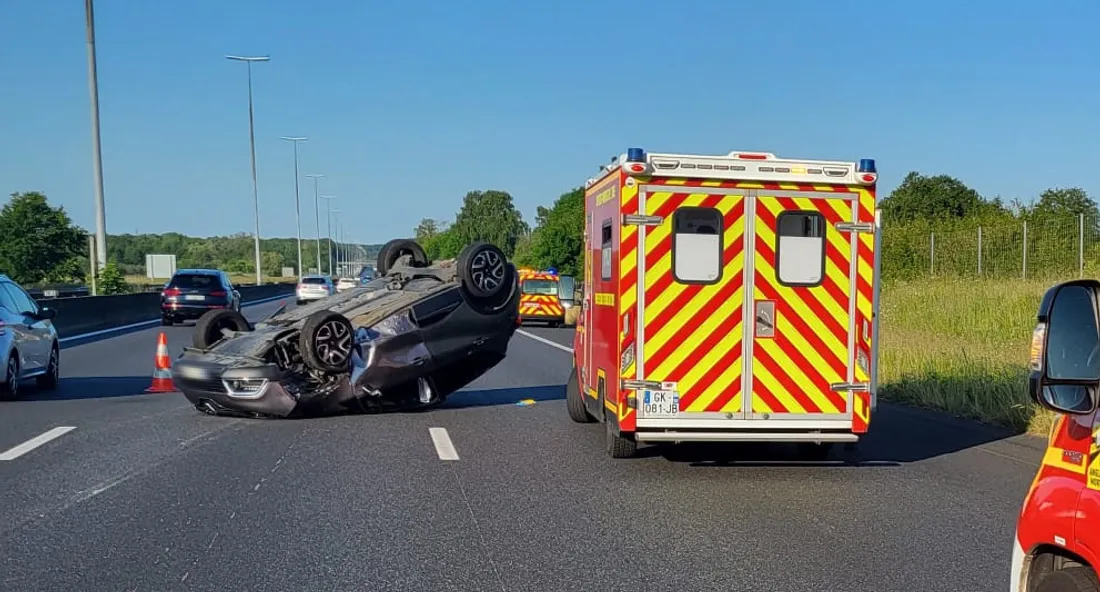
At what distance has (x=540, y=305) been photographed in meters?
32.5

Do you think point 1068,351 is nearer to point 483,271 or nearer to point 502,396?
point 483,271

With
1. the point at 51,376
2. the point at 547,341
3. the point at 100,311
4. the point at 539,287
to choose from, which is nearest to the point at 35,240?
the point at 100,311

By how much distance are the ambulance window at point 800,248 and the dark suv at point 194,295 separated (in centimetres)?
2482

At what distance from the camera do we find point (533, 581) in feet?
19.5

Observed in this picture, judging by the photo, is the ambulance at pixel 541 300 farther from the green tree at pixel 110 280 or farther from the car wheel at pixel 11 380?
the car wheel at pixel 11 380

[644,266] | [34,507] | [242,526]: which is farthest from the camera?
[644,266]

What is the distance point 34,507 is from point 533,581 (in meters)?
3.80

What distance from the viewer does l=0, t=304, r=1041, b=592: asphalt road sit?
6.09 meters

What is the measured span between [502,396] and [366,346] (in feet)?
10.5

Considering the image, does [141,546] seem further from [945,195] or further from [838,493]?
[945,195]

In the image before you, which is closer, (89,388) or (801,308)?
(801,308)

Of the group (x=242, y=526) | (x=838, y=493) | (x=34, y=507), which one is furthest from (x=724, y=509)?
(x=34, y=507)

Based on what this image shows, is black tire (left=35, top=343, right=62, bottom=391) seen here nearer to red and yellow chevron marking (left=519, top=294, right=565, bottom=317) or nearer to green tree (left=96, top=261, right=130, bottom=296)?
red and yellow chevron marking (left=519, top=294, right=565, bottom=317)

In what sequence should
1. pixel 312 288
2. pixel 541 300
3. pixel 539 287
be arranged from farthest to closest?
1. pixel 312 288
2. pixel 539 287
3. pixel 541 300
